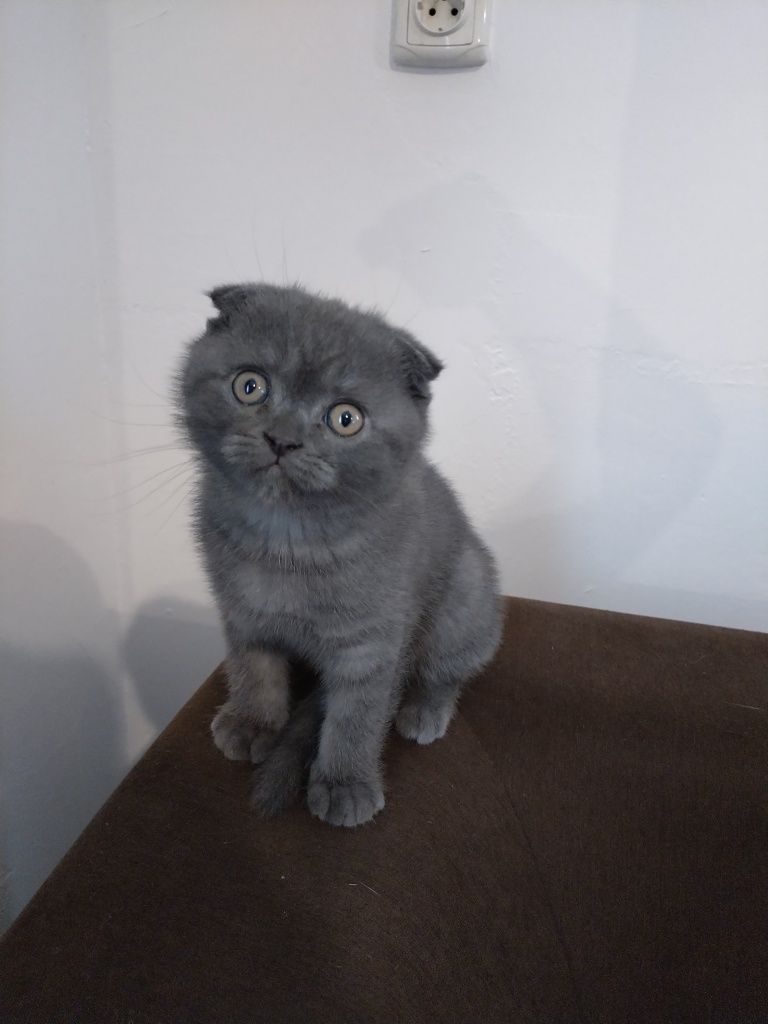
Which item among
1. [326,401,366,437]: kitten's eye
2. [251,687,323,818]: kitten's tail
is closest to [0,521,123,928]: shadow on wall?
[251,687,323,818]: kitten's tail

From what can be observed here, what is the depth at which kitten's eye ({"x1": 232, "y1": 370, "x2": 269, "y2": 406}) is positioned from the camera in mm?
590

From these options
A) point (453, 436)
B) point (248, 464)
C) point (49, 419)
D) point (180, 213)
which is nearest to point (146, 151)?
point (180, 213)

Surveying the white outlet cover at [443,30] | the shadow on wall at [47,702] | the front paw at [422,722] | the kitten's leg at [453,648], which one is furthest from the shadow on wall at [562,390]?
the shadow on wall at [47,702]

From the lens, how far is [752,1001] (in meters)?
0.52

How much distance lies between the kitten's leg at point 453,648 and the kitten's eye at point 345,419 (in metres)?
0.31

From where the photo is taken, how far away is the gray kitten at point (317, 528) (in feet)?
1.91

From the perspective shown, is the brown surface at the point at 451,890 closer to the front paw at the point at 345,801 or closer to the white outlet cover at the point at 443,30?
the front paw at the point at 345,801

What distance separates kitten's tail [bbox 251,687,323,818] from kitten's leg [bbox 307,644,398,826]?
17mm

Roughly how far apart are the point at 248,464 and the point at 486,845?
0.41 metres

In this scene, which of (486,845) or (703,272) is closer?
(486,845)

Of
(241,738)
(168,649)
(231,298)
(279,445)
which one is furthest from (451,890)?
(168,649)

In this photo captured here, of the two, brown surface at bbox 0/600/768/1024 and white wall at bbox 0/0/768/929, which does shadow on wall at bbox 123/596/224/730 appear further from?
brown surface at bbox 0/600/768/1024

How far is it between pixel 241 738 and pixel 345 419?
374mm

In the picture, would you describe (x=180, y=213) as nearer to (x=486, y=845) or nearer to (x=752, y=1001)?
(x=486, y=845)
